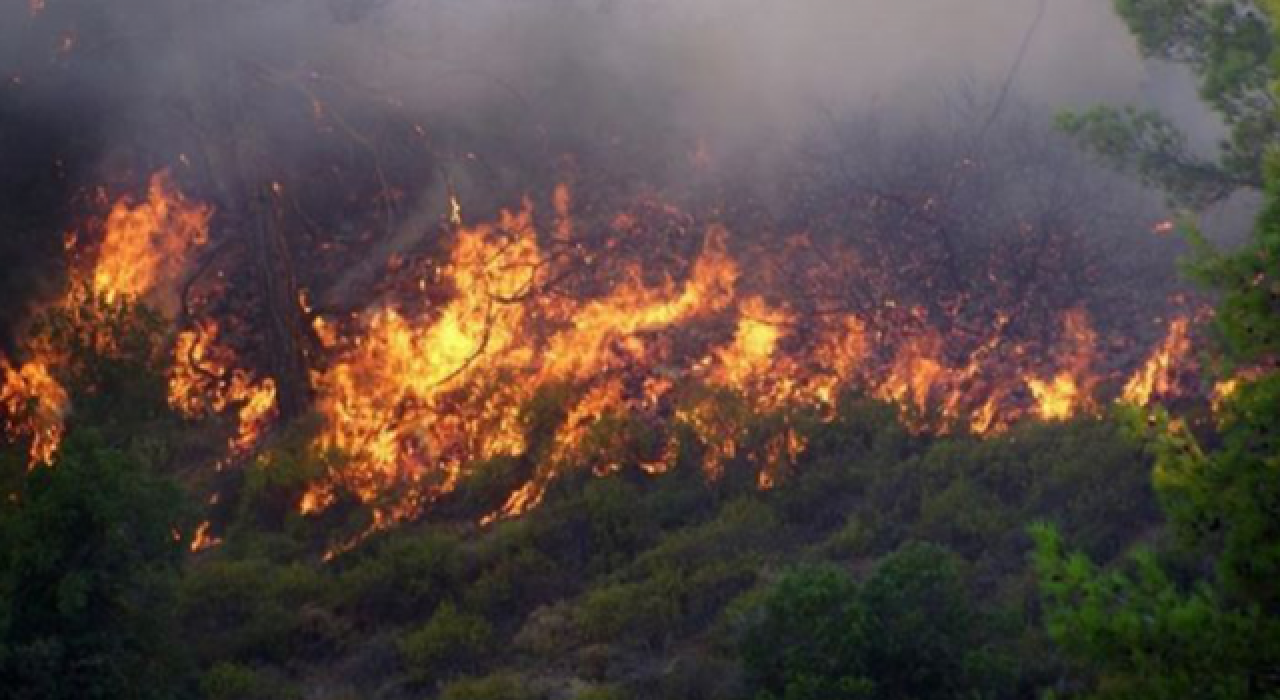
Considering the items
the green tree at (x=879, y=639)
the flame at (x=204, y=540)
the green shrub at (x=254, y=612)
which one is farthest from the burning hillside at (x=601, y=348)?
the green tree at (x=879, y=639)

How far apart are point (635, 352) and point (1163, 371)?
4099 millimetres

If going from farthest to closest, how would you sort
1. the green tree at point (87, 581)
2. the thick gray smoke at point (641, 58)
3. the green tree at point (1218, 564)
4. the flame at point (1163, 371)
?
the thick gray smoke at point (641, 58)
the flame at point (1163, 371)
the green tree at point (87, 581)
the green tree at point (1218, 564)

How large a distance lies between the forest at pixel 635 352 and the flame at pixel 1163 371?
0.05 metres

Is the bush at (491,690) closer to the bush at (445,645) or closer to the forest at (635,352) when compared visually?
the forest at (635,352)

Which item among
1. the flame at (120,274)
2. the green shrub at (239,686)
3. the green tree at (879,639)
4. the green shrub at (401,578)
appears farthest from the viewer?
the flame at (120,274)

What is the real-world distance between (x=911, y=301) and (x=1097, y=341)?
1.53m

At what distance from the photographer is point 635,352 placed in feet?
38.8

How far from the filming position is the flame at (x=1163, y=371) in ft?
34.3

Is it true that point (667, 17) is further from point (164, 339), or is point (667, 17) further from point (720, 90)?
point (164, 339)

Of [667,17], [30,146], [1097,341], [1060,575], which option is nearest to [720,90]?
[667,17]

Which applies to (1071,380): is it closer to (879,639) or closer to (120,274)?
(879,639)

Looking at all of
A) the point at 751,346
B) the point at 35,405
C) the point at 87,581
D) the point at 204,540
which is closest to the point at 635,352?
the point at 751,346

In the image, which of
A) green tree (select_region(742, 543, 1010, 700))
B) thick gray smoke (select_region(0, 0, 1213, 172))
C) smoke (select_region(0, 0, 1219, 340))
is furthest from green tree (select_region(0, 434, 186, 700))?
thick gray smoke (select_region(0, 0, 1213, 172))

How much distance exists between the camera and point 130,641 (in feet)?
23.9
